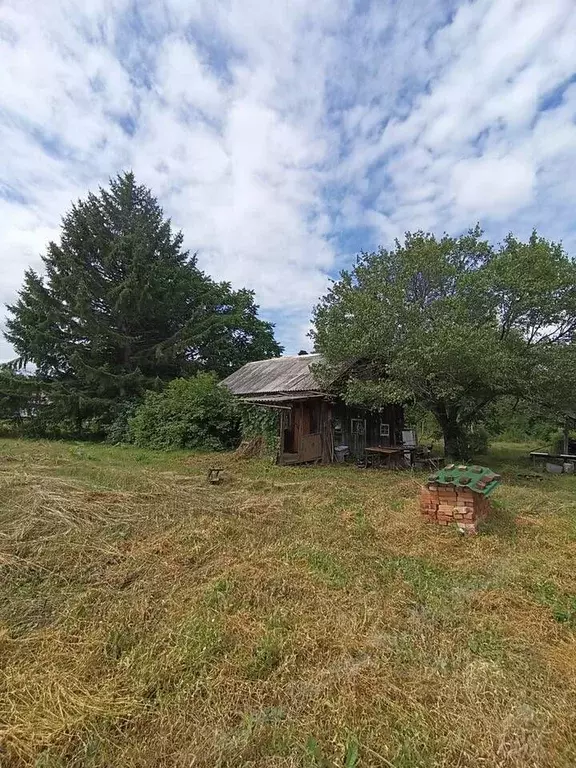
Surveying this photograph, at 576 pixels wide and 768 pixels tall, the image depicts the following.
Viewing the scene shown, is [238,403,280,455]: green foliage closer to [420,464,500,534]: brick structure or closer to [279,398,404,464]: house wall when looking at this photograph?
[279,398,404,464]: house wall

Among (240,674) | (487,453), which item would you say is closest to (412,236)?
(487,453)

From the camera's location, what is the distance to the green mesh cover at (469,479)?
5293 millimetres

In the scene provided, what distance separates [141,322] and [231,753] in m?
21.3

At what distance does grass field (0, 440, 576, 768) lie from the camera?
2143mm

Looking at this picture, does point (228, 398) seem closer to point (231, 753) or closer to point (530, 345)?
point (530, 345)

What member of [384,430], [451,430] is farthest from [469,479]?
[384,430]

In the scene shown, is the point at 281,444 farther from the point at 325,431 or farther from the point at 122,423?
the point at 122,423

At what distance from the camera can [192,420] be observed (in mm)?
15055

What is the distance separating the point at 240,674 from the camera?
8.66 feet

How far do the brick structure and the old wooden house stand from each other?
6.94m

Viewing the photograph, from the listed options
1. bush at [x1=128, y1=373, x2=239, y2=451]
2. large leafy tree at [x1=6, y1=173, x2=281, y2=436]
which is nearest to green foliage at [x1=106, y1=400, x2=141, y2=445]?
large leafy tree at [x1=6, y1=173, x2=281, y2=436]

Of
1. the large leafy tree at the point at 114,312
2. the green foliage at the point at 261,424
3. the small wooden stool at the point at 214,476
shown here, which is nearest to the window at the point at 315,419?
the green foliage at the point at 261,424

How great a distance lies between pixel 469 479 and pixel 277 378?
467 inches

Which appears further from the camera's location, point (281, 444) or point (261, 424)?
point (261, 424)
